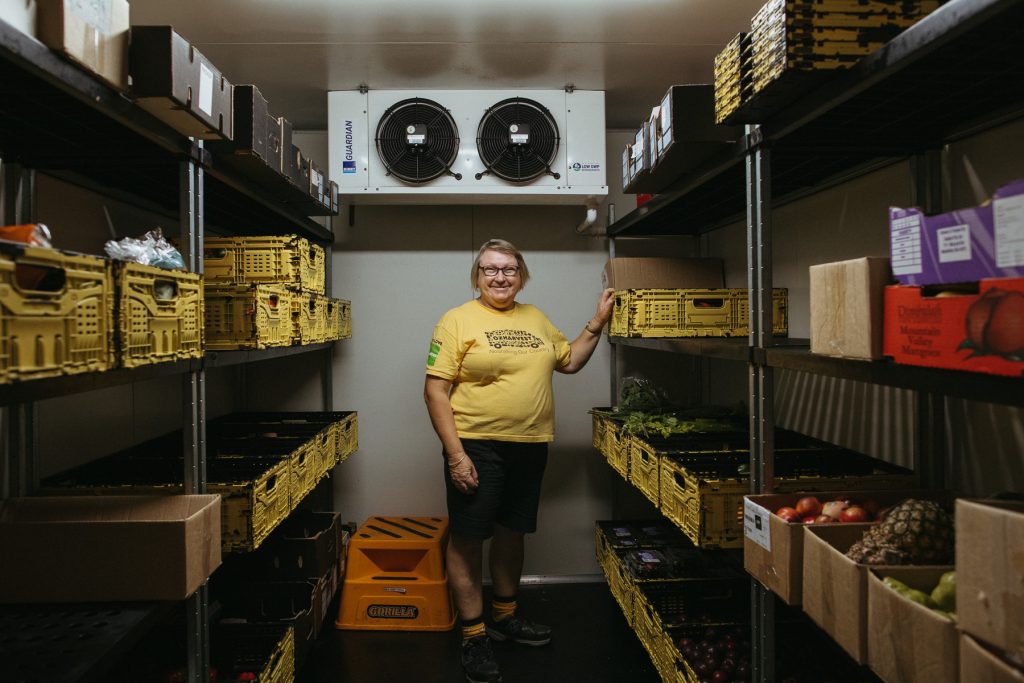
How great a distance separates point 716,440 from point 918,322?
1.54 meters

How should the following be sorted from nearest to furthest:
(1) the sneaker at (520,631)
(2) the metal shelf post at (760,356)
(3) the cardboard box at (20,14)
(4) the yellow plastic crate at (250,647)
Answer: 1. (3) the cardboard box at (20,14)
2. (2) the metal shelf post at (760,356)
3. (4) the yellow plastic crate at (250,647)
4. (1) the sneaker at (520,631)

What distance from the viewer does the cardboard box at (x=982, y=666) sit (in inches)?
35.2

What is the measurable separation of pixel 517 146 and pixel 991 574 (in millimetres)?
2713

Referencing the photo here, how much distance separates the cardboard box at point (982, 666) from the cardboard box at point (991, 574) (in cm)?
2

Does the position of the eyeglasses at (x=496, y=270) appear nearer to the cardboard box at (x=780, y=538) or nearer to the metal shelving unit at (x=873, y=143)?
the metal shelving unit at (x=873, y=143)

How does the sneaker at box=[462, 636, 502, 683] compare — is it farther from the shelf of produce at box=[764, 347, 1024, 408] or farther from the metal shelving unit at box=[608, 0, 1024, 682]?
the shelf of produce at box=[764, 347, 1024, 408]

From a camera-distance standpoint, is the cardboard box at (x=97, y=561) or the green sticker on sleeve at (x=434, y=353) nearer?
the cardboard box at (x=97, y=561)

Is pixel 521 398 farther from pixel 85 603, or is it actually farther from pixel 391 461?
pixel 85 603

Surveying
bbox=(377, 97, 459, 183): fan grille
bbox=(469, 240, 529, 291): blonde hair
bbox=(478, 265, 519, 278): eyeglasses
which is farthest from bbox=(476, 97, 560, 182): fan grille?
bbox=(478, 265, 519, 278): eyeglasses

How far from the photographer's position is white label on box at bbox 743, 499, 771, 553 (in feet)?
5.20

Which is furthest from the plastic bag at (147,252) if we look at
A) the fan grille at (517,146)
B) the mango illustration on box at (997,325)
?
the fan grille at (517,146)

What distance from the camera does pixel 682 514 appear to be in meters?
2.07

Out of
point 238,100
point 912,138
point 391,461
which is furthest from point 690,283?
point 238,100

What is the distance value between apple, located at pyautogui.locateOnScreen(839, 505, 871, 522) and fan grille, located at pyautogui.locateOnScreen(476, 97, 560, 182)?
220 cm
